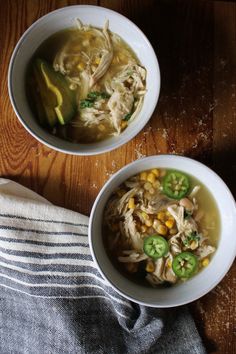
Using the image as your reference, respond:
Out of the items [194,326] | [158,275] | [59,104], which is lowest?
[194,326]

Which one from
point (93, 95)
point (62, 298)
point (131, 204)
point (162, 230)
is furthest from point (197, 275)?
point (93, 95)

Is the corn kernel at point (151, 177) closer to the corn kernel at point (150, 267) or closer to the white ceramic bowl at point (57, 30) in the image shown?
the white ceramic bowl at point (57, 30)

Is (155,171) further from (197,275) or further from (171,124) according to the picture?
(197,275)

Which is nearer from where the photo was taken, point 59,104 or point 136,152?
point 59,104

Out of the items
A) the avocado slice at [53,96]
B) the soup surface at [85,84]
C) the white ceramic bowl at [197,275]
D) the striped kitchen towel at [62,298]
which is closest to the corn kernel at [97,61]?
the soup surface at [85,84]

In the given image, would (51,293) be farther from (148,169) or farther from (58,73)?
(58,73)

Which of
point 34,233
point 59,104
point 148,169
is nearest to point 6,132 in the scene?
point 59,104
